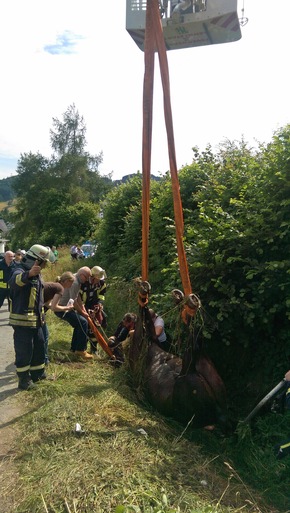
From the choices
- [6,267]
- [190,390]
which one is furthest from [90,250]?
[190,390]

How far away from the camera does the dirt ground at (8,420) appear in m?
3.17

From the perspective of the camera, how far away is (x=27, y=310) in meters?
5.24

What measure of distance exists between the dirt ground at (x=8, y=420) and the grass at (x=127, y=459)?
0.21 feet

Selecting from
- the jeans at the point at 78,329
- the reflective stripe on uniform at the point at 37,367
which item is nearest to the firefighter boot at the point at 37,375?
the reflective stripe on uniform at the point at 37,367

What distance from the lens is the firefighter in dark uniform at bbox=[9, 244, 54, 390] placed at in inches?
205

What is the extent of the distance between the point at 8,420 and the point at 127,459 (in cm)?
158

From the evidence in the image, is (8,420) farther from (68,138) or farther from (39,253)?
(68,138)

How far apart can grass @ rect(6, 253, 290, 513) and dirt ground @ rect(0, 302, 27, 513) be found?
0.07 meters

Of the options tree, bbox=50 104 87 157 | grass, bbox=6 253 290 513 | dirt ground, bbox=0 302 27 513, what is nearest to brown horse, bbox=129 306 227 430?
grass, bbox=6 253 290 513

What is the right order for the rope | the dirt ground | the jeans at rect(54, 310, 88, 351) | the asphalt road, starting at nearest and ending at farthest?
the dirt ground → the rope → the asphalt road → the jeans at rect(54, 310, 88, 351)

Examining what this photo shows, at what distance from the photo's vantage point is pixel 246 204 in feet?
18.6

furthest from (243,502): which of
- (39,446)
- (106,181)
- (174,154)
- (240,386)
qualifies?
(106,181)

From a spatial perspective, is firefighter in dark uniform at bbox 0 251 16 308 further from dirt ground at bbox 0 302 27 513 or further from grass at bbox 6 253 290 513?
grass at bbox 6 253 290 513

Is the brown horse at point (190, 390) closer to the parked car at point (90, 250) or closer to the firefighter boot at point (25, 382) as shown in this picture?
the firefighter boot at point (25, 382)
